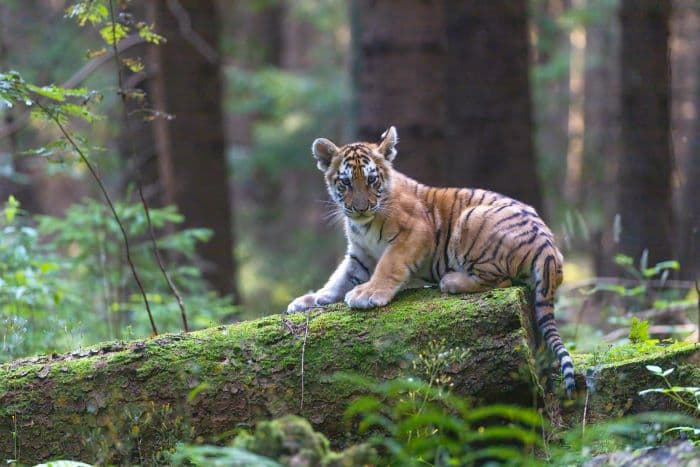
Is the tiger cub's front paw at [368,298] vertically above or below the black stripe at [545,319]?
above

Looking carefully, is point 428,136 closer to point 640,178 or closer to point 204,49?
point 640,178

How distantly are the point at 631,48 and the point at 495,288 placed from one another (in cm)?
664

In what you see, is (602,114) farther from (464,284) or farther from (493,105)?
(464,284)

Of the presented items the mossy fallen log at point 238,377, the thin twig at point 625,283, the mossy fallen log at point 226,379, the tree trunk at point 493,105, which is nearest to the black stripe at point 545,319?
the mossy fallen log at point 238,377

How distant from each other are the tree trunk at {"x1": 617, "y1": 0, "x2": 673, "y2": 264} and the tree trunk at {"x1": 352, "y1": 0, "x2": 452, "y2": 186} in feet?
8.91

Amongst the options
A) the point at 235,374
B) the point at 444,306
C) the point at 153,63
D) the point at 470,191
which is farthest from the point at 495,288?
the point at 153,63

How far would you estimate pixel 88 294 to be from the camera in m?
9.40

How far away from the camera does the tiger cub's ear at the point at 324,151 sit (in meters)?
6.20

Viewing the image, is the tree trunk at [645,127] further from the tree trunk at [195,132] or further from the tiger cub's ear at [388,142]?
the tree trunk at [195,132]

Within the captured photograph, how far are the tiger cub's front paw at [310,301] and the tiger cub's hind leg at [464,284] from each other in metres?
0.84

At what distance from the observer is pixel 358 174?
5.95 meters

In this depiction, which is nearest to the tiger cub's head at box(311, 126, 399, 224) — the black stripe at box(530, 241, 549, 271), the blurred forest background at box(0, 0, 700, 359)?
the black stripe at box(530, 241, 549, 271)

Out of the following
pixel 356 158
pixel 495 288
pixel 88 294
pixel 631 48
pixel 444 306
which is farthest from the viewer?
pixel 631 48

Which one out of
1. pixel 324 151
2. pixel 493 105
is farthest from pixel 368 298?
pixel 493 105
